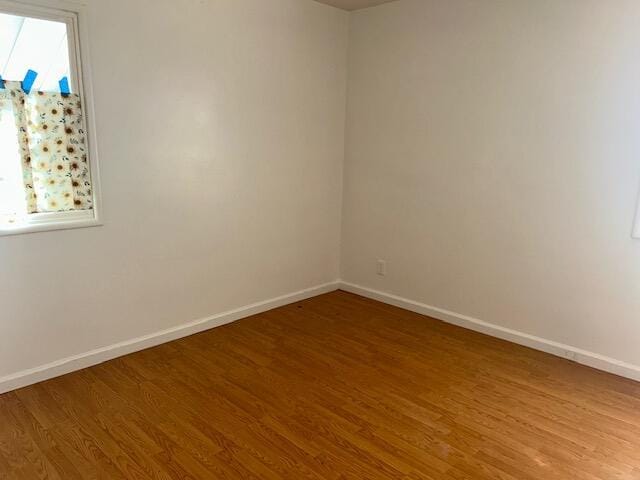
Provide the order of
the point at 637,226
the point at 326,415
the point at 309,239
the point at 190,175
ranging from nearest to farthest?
the point at 326,415
the point at 637,226
the point at 190,175
the point at 309,239

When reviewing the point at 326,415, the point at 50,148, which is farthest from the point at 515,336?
the point at 50,148

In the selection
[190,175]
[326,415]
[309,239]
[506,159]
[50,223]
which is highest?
[506,159]

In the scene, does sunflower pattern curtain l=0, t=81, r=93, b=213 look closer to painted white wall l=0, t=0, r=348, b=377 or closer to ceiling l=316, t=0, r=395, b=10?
painted white wall l=0, t=0, r=348, b=377

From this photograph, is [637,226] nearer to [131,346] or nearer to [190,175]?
[190,175]

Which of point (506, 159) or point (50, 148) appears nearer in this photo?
point (50, 148)

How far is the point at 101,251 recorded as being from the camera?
271cm

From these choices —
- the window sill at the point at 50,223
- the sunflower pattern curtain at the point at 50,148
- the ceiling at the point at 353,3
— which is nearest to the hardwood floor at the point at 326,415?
the window sill at the point at 50,223

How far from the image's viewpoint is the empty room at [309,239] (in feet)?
7.09

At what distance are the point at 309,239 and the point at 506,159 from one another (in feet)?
5.66

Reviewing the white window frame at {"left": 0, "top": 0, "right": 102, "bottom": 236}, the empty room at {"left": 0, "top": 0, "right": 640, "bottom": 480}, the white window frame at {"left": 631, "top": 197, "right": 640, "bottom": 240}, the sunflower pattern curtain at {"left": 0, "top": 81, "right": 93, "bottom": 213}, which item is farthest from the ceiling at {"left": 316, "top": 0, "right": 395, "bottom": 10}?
the white window frame at {"left": 631, "top": 197, "right": 640, "bottom": 240}

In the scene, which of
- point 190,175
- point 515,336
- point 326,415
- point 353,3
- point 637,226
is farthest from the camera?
point 353,3

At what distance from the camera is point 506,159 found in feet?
10.1

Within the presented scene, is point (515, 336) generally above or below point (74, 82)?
below

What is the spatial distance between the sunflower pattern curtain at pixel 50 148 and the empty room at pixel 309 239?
0.01 m
